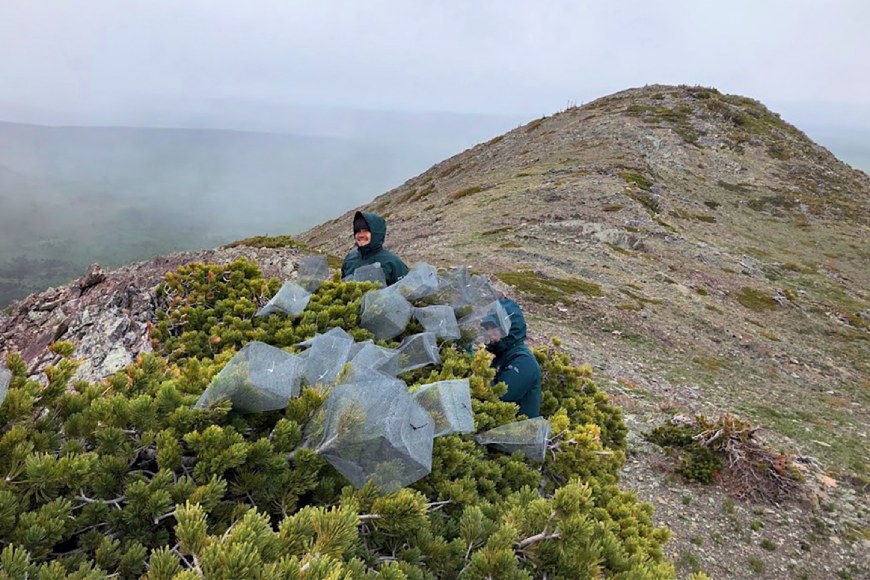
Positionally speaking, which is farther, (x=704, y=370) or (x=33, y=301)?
(x=704, y=370)

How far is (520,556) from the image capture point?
2.79 meters

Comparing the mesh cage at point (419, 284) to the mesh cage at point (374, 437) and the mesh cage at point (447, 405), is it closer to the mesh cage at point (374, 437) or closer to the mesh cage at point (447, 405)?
the mesh cage at point (447, 405)

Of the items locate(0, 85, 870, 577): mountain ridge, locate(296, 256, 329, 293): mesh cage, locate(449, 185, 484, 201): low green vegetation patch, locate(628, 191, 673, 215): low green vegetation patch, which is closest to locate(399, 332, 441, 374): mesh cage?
locate(296, 256, 329, 293): mesh cage

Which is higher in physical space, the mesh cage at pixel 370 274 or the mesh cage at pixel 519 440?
the mesh cage at pixel 370 274

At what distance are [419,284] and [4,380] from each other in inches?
153

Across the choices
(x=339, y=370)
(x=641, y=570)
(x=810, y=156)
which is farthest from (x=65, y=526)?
(x=810, y=156)

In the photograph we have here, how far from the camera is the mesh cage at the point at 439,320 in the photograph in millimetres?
5266

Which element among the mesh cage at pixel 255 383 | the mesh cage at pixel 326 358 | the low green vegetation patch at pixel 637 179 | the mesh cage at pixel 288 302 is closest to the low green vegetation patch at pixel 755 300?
the low green vegetation patch at pixel 637 179

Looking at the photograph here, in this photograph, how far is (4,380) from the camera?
2711 millimetres

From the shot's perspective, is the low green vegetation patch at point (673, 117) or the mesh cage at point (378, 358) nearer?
the mesh cage at point (378, 358)

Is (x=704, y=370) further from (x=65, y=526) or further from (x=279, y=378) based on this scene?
(x=65, y=526)

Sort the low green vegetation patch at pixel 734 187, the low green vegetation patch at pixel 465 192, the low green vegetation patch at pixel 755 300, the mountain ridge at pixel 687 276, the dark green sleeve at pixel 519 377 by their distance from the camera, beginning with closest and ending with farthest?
the dark green sleeve at pixel 519 377
the mountain ridge at pixel 687 276
the low green vegetation patch at pixel 755 300
the low green vegetation patch at pixel 465 192
the low green vegetation patch at pixel 734 187

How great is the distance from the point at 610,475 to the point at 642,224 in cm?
2813

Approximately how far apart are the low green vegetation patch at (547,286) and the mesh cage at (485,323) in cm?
1348
